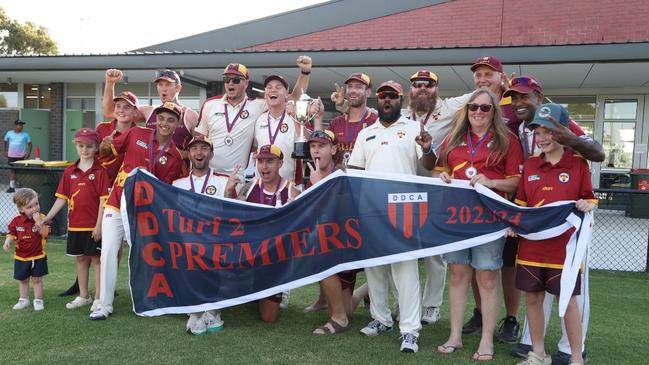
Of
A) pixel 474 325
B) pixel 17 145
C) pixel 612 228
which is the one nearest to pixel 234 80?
pixel 474 325

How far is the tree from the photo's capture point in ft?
144

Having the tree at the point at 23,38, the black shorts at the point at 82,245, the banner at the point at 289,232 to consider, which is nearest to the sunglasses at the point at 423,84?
the banner at the point at 289,232

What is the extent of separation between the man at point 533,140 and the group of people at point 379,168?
0.03ft

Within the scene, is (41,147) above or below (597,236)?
above

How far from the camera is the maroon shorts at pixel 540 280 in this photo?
3.63m

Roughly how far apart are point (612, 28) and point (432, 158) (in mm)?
12358

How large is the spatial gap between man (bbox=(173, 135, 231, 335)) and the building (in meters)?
7.67

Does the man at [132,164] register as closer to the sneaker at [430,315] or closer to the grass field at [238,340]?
the grass field at [238,340]

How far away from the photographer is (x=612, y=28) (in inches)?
540

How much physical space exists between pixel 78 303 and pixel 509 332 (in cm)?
412

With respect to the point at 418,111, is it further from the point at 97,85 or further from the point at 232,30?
the point at 97,85

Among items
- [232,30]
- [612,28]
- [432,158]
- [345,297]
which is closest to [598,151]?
[432,158]

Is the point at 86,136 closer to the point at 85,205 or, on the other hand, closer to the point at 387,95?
the point at 85,205

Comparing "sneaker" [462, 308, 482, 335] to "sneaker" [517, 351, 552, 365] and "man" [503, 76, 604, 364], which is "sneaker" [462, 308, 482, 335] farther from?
"sneaker" [517, 351, 552, 365]
